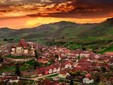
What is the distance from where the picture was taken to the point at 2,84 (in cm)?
4500

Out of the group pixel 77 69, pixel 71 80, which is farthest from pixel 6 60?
pixel 71 80

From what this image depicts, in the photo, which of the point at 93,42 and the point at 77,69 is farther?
the point at 93,42

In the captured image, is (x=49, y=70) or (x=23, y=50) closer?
(x=49, y=70)

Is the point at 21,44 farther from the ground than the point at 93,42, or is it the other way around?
the point at 21,44

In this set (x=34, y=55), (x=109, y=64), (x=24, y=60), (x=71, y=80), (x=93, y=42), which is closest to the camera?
(x=71, y=80)

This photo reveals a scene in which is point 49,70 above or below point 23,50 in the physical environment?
below

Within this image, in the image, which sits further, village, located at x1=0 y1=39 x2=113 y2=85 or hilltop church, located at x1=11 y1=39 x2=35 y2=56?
hilltop church, located at x1=11 y1=39 x2=35 y2=56

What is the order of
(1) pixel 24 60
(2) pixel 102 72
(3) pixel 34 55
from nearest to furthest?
(2) pixel 102 72 < (1) pixel 24 60 < (3) pixel 34 55

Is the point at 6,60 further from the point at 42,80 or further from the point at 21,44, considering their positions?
the point at 42,80

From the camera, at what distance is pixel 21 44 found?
68750 mm

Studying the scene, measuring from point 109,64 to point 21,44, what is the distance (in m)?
19.1

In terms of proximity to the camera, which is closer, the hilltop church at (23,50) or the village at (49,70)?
the village at (49,70)

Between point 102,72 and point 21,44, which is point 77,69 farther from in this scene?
point 21,44

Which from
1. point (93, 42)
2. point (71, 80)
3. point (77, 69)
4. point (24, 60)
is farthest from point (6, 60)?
point (93, 42)
